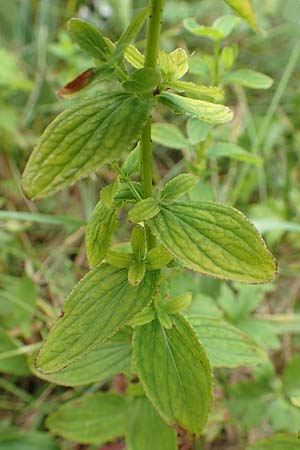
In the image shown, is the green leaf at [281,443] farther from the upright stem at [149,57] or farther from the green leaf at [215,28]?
the green leaf at [215,28]

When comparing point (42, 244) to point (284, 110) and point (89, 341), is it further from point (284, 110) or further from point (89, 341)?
point (89, 341)

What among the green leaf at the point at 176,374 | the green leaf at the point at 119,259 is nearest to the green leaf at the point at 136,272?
the green leaf at the point at 119,259

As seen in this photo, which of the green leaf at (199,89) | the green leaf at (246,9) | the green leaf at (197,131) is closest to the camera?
the green leaf at (246,9)

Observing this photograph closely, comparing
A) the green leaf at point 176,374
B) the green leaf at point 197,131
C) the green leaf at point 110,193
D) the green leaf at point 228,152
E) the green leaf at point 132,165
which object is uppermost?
the green leaf at point 110,193

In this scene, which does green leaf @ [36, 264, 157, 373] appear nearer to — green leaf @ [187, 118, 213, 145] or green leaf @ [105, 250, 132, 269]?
green leaf @ [105, 250, 132, 269]

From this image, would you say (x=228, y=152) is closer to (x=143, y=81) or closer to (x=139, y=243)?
(x=139, y=243)

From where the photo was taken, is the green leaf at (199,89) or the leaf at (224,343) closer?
the green leaf at (199,89)

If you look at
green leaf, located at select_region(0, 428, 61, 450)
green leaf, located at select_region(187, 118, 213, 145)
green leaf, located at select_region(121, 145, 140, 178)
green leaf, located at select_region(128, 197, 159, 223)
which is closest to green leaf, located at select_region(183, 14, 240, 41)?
green leaf, located at select_region(187, 118, 213, 145)

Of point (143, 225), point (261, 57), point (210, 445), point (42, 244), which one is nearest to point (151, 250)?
point (143, 225)
